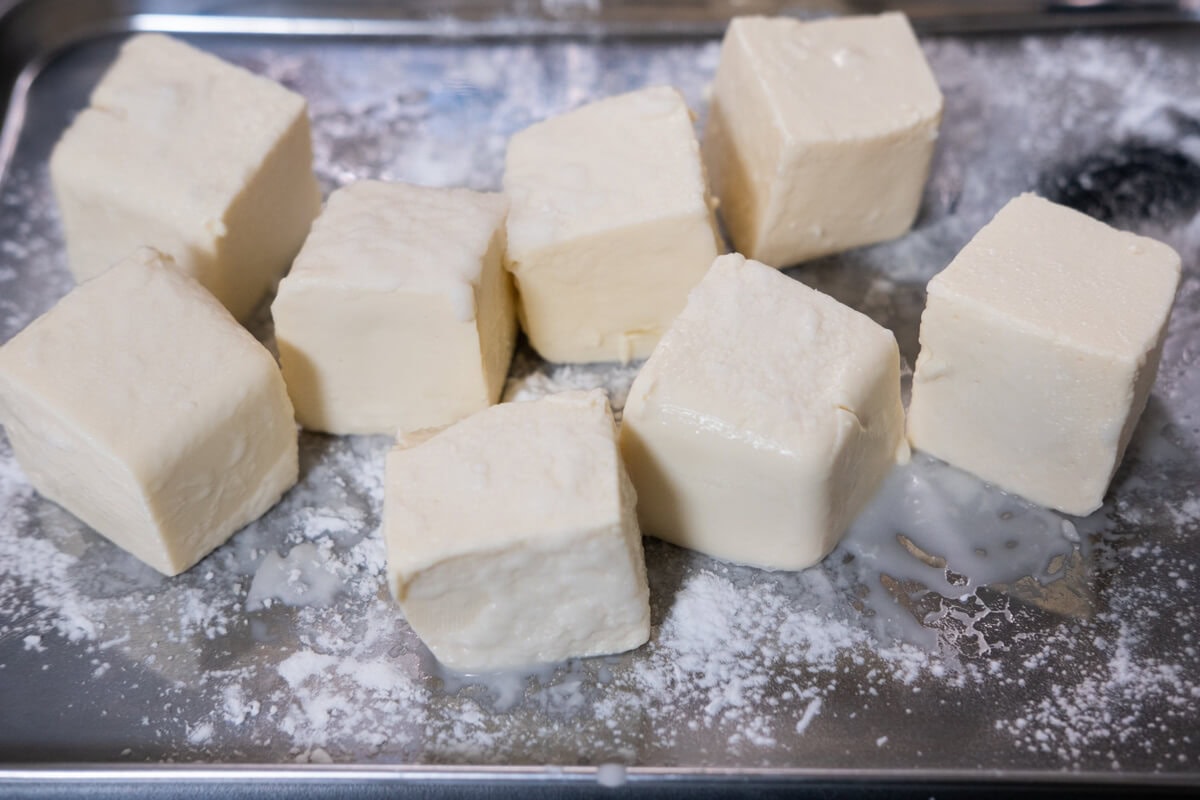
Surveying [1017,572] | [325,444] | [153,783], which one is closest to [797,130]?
[1017,572]

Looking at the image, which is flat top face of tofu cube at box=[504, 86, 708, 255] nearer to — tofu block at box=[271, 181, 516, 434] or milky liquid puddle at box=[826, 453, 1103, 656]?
tofu block at box=[271, 181, 516, 434]

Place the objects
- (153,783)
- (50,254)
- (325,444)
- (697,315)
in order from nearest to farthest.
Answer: (153,783) → (697,315) → (325,444) → (50,254)

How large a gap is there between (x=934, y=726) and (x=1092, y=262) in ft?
2.02

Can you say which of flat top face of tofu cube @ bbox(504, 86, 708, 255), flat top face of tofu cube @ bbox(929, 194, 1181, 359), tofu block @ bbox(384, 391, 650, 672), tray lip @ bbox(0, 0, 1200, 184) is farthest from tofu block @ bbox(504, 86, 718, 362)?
tray lip @ bbox(0, 0, 1200, 184)

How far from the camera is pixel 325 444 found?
1.70 m

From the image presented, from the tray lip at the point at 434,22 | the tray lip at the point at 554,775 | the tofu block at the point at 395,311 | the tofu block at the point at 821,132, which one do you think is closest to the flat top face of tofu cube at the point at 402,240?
the tofu block at the point at 395,311

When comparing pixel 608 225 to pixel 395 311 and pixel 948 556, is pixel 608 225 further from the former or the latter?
pixel 948 556

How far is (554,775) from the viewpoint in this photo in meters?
1.30

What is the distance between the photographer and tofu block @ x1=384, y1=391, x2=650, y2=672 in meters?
1.30

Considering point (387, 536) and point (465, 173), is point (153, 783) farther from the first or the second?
point (465, 173)

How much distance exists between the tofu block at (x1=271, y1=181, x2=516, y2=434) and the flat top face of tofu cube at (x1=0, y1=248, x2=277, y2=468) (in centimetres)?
10

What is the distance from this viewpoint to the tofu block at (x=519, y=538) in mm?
1304

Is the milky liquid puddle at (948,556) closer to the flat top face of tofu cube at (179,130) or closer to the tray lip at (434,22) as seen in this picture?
the flat top face of tofu cube at (179,130)

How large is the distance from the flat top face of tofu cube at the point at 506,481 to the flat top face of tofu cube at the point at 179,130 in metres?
Result: 0.56
